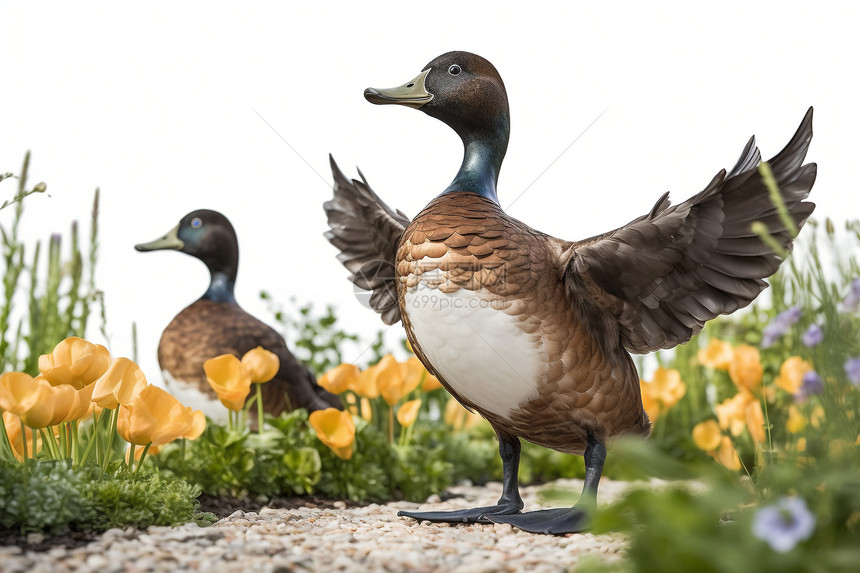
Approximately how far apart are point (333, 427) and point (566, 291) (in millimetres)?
1287

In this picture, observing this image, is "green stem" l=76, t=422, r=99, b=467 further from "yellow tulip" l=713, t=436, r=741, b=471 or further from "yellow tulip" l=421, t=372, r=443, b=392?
"yellow tulip" l=713, t=436, r=741, b=471

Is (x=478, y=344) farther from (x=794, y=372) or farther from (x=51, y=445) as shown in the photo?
(x=794, y=372)

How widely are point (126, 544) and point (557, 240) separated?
1636mm

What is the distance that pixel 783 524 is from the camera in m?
1.28

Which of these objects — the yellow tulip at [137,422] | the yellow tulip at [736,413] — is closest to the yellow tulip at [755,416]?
the yellow tulip at [736,413]

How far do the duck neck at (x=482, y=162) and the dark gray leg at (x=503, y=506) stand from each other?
916 mm

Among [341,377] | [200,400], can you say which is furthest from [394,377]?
[200,400]

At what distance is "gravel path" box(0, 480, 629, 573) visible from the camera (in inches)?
68.4

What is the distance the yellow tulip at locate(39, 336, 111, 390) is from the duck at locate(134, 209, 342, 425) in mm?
1261

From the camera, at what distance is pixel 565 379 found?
7.47 feet

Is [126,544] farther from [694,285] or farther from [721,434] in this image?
[721,434]

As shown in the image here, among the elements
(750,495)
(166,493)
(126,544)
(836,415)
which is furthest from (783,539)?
(166,493)

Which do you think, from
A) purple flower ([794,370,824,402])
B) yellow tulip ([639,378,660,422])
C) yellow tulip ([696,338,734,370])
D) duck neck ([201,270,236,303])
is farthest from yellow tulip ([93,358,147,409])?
yellow tulip ([696,338,734,370])

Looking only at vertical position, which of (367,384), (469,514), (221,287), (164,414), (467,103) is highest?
(467,103)
